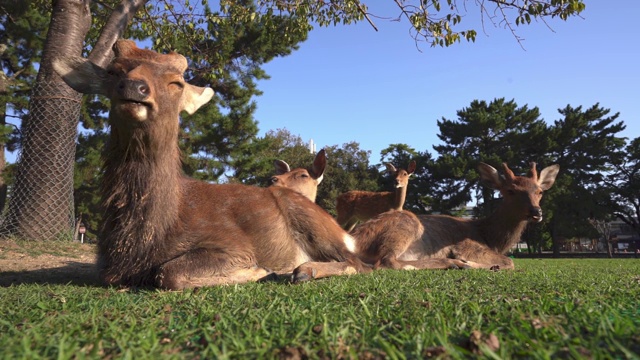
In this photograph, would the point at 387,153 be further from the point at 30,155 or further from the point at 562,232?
the point at 30,155

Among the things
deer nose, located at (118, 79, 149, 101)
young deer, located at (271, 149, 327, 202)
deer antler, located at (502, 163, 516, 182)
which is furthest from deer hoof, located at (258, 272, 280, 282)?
deer antler, located at (502, 163, 516, 182)

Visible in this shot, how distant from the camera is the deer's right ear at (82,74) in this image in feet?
12.6

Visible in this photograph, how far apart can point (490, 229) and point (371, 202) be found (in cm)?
846

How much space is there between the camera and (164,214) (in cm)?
360

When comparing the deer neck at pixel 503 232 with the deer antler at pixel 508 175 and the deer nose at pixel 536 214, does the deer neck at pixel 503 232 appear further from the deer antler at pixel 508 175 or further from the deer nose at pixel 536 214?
the deer antler at pixel 508 175

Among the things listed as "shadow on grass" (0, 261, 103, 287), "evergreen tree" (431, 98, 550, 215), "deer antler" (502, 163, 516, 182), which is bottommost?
"shadow on grass" (0, 261, 103, 287)

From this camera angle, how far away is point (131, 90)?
3211 millimetres

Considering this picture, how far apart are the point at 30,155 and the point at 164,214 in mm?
4745

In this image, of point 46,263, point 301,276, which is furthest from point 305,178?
point 301,276

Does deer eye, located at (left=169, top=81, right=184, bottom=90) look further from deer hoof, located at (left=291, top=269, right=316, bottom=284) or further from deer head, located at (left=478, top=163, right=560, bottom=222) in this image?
deer head, located at (left=478, top=163, right=560, bottom=222)

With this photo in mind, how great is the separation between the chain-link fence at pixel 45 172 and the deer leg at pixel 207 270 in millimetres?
4653

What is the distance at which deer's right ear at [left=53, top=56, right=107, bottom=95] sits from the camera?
384 centimetres

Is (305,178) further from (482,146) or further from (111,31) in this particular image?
(482,146)

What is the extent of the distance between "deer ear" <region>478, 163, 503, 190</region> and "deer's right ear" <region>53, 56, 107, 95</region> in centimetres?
656
